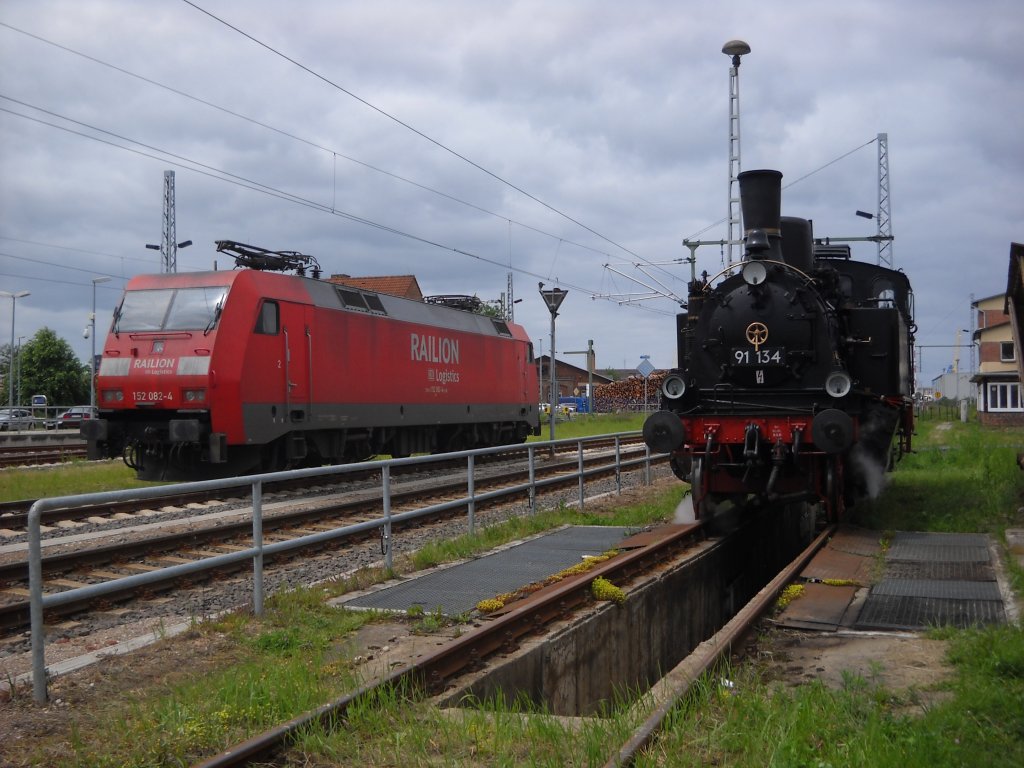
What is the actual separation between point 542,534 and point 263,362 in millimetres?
5991

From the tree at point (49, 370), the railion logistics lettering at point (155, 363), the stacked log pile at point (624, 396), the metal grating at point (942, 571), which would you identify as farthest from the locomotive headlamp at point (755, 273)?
the tree at point (49, 370)

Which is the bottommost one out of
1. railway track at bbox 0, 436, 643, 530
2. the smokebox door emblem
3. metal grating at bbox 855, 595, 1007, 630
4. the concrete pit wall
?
the concrete pit wall

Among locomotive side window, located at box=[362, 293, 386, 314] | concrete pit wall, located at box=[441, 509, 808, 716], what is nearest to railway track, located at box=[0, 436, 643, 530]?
concrete pit wall, located at box=[441, 509, 808, 716]

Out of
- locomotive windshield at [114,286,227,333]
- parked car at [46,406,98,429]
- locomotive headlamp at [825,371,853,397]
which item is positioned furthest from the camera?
parked car at [46,406,98,429]

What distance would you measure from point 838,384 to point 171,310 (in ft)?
32.3

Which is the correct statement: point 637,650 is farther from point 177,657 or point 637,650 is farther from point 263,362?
point 263,362

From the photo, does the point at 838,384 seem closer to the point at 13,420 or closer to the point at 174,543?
the point at 174,543

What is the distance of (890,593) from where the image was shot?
285 inches

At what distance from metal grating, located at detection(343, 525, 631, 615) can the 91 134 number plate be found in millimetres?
2372

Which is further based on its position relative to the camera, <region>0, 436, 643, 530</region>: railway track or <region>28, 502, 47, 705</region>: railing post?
<region>0, 436, 643, 530</region>: railway track

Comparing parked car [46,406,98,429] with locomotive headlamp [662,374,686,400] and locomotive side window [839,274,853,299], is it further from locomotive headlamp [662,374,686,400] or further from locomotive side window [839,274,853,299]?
locomotive side window [839,274,853,299]

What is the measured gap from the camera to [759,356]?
10.6 metres

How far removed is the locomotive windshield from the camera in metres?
13.9

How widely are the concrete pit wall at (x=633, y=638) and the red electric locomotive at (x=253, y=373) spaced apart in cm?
745
